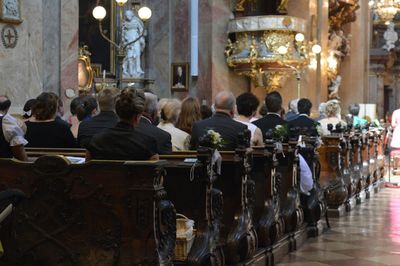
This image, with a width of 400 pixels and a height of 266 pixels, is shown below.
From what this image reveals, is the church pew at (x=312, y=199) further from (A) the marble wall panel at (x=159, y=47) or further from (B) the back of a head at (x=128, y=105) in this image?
(A) the marble wall panel at (x=159, y=47)

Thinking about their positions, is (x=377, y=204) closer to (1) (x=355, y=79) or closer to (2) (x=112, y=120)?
(2) (x=112, y=120)

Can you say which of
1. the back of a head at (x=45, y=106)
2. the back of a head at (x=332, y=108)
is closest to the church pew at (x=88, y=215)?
the back of a head at (x=45, y=106)


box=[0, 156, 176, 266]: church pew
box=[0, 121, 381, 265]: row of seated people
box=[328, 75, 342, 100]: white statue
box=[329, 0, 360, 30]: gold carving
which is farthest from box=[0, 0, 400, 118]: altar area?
box=[0, 156, 176, 266]: church pew

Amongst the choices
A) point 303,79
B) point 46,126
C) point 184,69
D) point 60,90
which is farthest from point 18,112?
point 303,79

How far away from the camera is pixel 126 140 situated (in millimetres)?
5230

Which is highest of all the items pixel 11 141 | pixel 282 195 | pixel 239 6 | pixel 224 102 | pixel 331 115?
pixel 239 6

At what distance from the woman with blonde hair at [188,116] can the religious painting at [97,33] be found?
9977 mm

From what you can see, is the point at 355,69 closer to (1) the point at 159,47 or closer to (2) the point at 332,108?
(1) the point at 159,47

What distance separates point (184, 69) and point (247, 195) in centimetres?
1208

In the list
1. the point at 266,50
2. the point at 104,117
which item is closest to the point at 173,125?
the point at 104,117

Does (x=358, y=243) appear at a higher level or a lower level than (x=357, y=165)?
lower

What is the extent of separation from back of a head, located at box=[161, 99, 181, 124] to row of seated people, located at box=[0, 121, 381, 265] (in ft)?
3.00

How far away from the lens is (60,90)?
46.6 feet

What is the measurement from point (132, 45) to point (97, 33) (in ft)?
2.96
